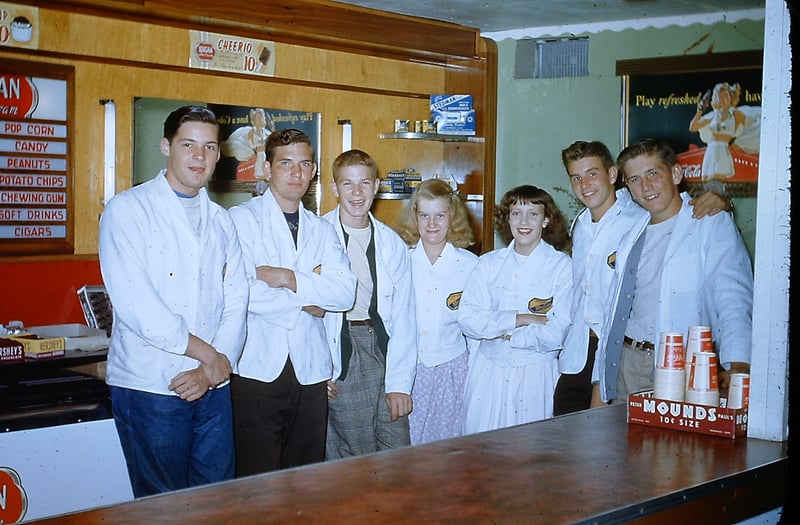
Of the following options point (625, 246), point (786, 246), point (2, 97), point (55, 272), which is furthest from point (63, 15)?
point (786, 246)

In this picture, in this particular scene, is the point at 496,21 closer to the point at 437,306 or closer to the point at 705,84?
the point at 705,84

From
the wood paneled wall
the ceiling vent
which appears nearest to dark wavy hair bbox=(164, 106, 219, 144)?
the wood paneled wall

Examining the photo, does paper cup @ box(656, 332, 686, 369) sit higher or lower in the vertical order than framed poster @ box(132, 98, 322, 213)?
lower

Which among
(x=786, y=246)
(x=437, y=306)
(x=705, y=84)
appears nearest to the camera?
(x=786, y=246)

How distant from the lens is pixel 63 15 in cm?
403

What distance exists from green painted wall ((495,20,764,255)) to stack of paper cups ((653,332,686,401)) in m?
2.86

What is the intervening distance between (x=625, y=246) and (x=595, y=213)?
1.94ft

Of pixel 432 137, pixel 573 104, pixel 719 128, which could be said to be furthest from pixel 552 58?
pixel 719 128

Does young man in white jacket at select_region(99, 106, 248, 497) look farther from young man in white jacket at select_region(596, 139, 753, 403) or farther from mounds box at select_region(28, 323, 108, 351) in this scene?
young man in white jacket at select_region(596, 139, 753, 403)

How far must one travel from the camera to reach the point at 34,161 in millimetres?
4062

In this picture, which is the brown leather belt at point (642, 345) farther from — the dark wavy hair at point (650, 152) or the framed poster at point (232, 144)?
the framed poster at point (232, 144)

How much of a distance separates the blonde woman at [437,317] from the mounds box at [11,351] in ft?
5.69

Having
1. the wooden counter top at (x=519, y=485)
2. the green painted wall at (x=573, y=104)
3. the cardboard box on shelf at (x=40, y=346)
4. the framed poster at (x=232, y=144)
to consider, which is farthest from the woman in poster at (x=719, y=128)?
the cardboard box on shelf at (x=40, y=346)

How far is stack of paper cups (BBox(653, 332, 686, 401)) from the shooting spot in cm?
265
